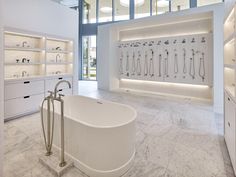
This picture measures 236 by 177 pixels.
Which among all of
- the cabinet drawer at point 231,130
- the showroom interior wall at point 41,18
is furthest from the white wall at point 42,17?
the cabinet drawer at point 231,130

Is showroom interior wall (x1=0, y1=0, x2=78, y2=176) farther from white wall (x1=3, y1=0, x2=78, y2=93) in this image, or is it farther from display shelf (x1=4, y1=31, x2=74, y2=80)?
display shelf (x1=4, y1=31, x2=74, y2=80)

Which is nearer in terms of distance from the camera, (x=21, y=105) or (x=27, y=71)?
(x=21, y=105)

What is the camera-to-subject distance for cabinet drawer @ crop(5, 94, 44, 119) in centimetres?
355

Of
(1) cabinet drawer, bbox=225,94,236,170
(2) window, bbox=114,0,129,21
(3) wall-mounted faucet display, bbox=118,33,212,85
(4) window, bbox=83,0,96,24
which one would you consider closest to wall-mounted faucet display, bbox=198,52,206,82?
(3) wall-mounted faucet display, bbox=118,33,212,85

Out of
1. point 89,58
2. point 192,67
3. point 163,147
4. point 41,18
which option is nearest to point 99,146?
point 163,147

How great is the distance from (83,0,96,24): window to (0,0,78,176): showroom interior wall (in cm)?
547

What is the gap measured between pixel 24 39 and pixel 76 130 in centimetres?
347

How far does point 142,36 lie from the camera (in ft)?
21.3

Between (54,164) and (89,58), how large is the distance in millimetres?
9105

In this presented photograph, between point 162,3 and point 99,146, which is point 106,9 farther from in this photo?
point 99,146

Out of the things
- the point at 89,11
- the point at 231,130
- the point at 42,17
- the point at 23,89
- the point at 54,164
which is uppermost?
the point at 89,11

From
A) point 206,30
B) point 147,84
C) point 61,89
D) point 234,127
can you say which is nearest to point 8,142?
point 61,89

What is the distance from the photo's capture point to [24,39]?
4250 mm

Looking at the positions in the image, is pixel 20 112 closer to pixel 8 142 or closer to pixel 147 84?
pixel 8 142
